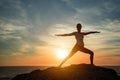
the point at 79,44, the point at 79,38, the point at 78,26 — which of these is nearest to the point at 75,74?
the point at 79,44

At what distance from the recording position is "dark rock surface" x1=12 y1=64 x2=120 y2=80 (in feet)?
54.8

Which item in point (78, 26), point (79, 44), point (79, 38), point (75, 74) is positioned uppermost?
point (78, 26)

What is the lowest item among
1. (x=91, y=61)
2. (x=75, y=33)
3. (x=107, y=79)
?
(x=107, y=79)

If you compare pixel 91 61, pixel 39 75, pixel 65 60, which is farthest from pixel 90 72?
pixel 39 75

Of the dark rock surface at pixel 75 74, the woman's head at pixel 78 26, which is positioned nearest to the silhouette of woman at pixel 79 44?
the woman's head at pixel 78 26

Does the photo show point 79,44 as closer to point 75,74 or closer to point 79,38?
point 79,38

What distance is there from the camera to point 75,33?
681 inches

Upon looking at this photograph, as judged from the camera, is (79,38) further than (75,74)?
Yes

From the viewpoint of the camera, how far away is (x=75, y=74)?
16.9 meters

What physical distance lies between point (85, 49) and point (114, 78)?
10.4 feet

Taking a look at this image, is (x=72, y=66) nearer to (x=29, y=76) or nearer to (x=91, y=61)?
(x=91, y=61)

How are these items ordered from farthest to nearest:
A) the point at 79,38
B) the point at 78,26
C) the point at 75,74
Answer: the point at 79,38 < the point at 78,26 < the point at 75,74

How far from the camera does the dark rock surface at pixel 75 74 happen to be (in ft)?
54.8

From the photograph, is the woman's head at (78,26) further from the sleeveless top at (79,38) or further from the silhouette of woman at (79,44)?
the sleeveless top at (79,38)
